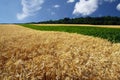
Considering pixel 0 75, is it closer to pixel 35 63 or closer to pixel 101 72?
pixel 35 63

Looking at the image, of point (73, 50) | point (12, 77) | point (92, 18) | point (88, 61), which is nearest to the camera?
point (12, 77)

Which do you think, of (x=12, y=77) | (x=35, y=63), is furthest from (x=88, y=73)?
(x=12, y=77)

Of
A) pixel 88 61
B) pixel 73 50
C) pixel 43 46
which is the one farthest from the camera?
pixel 43 46

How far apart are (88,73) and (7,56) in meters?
2.48

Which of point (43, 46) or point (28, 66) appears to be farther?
point (43, 46)

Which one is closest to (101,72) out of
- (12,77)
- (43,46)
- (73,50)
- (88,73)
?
(88,73)

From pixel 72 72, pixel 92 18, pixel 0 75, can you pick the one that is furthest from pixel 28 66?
pixel 92 18

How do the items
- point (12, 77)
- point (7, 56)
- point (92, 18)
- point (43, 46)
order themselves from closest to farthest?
point (12, 77)
point (7, 56)
point (43, 46)
point (92, 18)

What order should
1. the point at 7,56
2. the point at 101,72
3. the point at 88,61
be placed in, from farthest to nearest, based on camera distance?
the point at 7,56 < the point at 88,61 < the point at 101,72

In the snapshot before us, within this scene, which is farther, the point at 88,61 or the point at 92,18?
the point at 92,18

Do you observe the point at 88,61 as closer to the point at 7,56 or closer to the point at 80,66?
the point at 80,66

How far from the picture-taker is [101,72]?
221 inches

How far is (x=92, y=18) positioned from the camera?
300ft

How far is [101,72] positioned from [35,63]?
1.75 m
